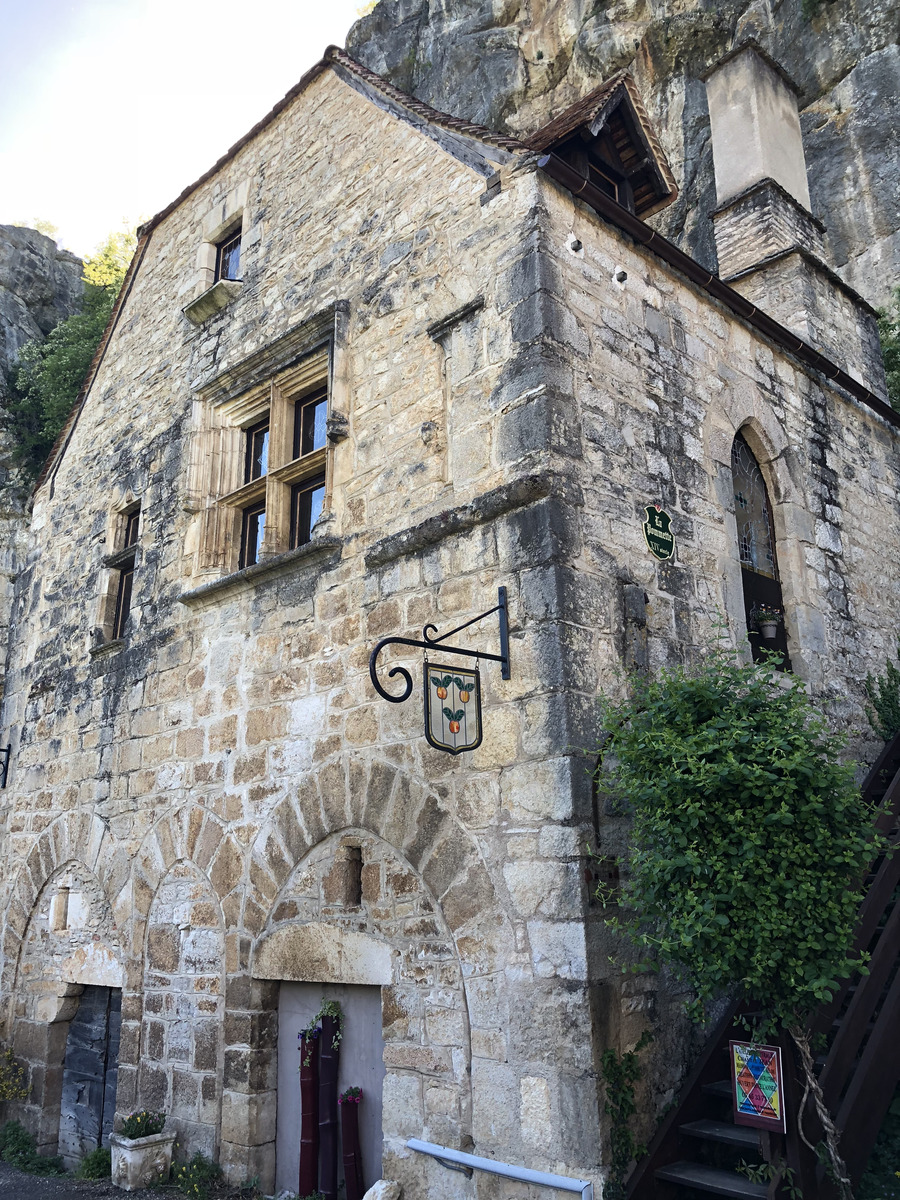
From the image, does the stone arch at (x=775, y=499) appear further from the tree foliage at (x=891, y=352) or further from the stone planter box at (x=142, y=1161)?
the stone planter box at (x=142, y=1161)

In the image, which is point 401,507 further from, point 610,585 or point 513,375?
point 610,585

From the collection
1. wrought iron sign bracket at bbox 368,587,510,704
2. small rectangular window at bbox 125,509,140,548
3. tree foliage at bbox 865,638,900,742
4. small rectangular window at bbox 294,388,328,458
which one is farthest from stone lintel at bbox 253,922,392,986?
small rectangular window at bbox 125,509,140,548

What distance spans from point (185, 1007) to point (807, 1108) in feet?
13.1

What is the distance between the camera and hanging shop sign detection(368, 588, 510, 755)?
4301 mm

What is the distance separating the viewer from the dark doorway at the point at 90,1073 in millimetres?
6867

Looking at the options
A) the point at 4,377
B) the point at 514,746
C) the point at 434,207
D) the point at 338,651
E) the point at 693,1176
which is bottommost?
the point at 693,1176

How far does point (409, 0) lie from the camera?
Answer: 19359mm

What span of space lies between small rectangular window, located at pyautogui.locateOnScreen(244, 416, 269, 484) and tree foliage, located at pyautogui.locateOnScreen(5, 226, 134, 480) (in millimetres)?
5855

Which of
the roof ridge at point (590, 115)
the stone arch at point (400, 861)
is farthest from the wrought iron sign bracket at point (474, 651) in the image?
the roof ridge at point (590, 115)

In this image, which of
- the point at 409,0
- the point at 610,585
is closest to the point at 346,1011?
the point at 610,585

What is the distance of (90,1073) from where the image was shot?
709 centimetres

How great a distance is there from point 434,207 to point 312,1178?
583 cm

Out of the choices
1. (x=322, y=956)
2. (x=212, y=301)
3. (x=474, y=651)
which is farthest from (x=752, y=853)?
(x=212, y=301)

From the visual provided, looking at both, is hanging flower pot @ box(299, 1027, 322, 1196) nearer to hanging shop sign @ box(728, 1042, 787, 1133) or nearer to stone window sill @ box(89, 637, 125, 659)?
hanging shop sign @ box(728, 1042, 787, 1133)
